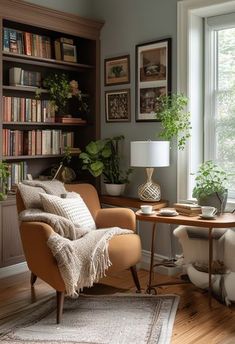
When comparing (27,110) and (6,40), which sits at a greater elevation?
(6,40)

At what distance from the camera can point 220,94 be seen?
3.96 metres

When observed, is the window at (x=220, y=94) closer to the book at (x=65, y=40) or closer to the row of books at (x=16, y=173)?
the book at (x=65, y=40)

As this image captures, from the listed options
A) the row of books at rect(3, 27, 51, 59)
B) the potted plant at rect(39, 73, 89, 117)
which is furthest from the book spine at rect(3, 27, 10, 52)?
the potted plant at rect(39, 73, 89, 117)

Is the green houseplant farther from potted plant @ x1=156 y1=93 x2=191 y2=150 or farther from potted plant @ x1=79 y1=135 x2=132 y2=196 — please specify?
potted plant @ x1=156 y1=93 x2=191 y2=150

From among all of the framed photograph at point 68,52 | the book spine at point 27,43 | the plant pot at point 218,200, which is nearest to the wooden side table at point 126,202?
the plant pot at point 218,200

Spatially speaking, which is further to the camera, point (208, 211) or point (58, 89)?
point (58, 89)

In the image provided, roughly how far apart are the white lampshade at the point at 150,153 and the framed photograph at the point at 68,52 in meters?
1.32

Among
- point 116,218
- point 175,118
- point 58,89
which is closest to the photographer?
point 116,218

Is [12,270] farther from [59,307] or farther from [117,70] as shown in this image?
[117,70]

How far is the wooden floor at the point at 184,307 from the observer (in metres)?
2.74

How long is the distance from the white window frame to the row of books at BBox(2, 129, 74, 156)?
4.15 ft

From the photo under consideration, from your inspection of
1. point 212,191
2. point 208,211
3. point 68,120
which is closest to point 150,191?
point 212,191

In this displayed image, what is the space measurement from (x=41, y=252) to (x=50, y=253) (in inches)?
3.6

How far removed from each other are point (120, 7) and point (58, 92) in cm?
104
